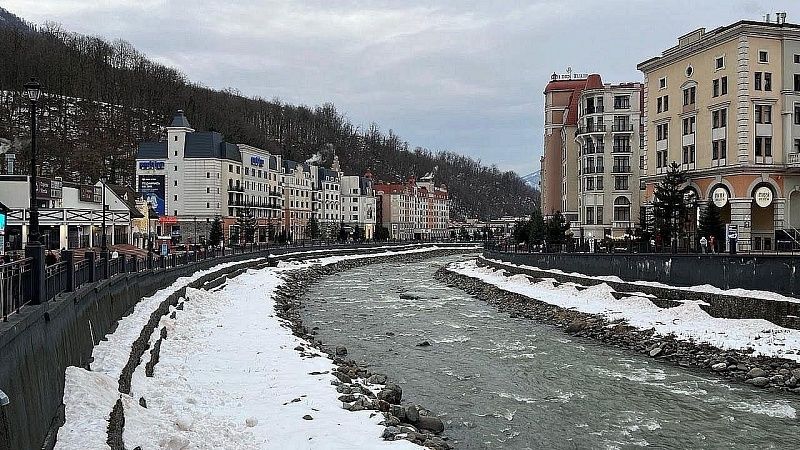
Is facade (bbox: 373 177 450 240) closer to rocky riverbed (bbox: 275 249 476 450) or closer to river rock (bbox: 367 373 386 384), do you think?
rocky riverbed (bbox: 275 249 476 450)

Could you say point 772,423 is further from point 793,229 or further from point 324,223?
point 324,223

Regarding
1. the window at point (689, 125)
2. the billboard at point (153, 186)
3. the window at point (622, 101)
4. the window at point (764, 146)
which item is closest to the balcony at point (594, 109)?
the window at point (622, 101)

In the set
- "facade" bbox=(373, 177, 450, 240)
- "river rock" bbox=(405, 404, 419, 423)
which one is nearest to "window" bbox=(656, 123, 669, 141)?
"river rock" bbox=(405, 404, 419, 423)

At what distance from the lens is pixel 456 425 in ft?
57.5

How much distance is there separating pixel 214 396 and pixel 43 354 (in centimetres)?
684

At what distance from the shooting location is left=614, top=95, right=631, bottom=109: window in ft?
231

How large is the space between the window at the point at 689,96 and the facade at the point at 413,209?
4160 inches

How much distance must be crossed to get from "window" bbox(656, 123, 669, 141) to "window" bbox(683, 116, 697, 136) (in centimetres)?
231

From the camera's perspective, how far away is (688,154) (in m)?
47.3

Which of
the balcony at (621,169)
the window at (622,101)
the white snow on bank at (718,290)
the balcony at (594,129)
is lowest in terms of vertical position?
the white snow on bank at (718,290)

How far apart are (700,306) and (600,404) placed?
44.2 feet

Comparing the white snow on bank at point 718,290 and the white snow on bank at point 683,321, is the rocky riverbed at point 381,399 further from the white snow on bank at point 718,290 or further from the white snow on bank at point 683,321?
the white snow on bank at point 718,290

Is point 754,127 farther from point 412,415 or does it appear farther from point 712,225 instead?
point 412,415

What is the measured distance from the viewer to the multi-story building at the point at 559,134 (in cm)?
8174
